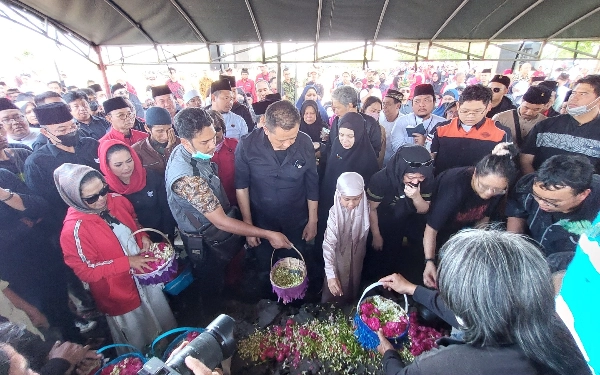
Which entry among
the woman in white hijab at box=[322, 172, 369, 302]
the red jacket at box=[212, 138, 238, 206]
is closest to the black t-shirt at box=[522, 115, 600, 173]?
the woman in white hijab at box=[322, 172, 369, 302]

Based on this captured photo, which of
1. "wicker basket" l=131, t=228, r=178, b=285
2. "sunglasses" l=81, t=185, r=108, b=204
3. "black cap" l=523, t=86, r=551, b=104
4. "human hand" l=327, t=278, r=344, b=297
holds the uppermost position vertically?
"black cap" l=523, t=86, r=551, b=104

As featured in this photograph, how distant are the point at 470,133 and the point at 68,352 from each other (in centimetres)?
389

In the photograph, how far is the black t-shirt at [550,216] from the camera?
2102 millimetres

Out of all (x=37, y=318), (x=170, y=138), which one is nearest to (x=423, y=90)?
(x=170, y=138)

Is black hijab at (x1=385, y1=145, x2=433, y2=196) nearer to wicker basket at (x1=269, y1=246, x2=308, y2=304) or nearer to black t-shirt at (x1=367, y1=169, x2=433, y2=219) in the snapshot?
black t-shirt at (x1=367, y1=169, x2=433, y2=219)

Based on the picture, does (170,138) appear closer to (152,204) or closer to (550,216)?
(152,204)

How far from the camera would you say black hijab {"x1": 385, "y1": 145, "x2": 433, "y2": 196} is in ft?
8.74

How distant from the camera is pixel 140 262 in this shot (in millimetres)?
2410

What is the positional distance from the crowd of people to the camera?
3.06 feet

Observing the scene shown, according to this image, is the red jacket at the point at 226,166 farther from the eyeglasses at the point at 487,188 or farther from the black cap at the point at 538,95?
the black cap at the point at 538,95

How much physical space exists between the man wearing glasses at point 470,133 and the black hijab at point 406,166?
0.80 meters

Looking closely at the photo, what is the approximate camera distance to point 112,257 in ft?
7.82

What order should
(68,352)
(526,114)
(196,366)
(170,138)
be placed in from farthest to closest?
(526,114)
(170,138)
(68,352)
(196,366)

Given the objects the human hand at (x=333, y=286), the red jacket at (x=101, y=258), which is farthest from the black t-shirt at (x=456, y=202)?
the red jacket at (x=101, y=258)
